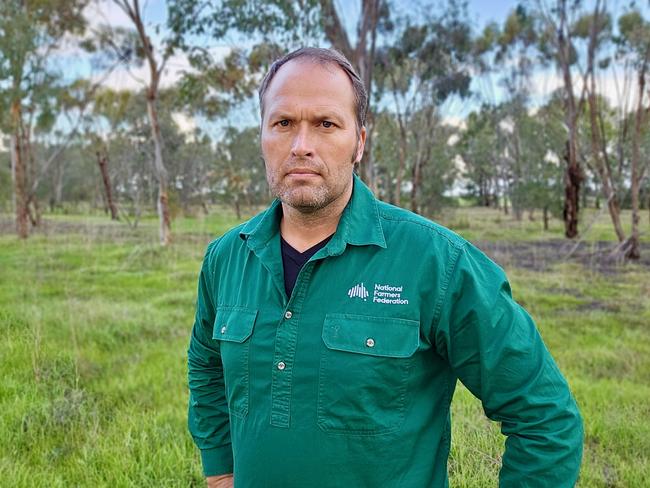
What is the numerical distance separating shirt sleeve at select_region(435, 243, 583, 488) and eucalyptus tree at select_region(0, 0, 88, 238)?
18889mm

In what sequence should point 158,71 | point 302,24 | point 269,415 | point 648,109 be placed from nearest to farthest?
point 269,415 → point 648,109 → point 302,24 → point 158,71

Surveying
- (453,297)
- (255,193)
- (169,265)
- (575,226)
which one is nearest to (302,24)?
(169,265)

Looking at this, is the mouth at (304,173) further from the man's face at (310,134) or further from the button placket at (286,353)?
the button placket at (286,353)

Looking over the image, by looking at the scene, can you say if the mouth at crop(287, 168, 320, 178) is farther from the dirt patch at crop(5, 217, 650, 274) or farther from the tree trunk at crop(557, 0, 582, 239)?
the tree trunk at crop(557, 0, 582, 239)

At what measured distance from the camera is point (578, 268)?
12.5 meters

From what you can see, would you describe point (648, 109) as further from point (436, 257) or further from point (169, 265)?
point (436, 257)

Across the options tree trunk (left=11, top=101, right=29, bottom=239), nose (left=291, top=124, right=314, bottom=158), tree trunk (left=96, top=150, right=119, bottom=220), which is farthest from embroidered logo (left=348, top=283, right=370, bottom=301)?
tree trunk (left=96, top=150, right=119, bottom=220)

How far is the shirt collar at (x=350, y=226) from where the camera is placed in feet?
4.76

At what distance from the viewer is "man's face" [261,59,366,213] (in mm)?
1499

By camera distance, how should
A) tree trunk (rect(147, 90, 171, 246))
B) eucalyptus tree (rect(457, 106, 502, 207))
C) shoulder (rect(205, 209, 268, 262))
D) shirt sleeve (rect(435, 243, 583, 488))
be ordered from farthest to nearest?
eucalyptus tree (rect(457, 106, 502, 207)), tree trunk (rect(147, 90, 171, 246)), shoulder (rect(205, 209, 268, 262)), shirt sleeve (rect(435, 243, 583, 488))

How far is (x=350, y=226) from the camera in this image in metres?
1.48

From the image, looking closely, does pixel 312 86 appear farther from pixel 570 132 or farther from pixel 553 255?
pixel 570 132

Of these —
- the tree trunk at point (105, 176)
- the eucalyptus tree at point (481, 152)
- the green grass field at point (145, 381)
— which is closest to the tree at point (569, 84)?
the green grass field at point (145, 381)

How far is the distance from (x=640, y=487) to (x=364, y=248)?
109 inches
